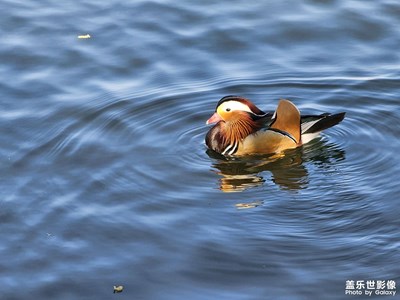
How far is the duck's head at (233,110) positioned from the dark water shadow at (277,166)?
0.47 meters

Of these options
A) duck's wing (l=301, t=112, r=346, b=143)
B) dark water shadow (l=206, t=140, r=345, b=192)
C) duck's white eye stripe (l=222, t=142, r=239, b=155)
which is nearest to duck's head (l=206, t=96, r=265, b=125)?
duck's white eye stripe (l=222, t=142, r=239, b=155)

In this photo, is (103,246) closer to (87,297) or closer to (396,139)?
(87,297)

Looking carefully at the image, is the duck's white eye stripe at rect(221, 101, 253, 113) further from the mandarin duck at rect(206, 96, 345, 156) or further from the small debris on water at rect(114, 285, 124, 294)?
the small debris on water at rect(114, 285, 124, 294)

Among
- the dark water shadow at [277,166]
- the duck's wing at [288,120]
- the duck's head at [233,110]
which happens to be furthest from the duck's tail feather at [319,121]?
the duck's head at [233,110]

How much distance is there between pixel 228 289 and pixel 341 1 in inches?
311

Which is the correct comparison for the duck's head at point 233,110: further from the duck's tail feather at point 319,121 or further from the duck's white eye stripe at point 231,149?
the duck's tail feather at point 319,121

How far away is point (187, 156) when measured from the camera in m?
11.5

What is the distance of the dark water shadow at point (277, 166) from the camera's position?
1084cm

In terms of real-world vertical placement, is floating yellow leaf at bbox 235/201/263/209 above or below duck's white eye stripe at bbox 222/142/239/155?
below

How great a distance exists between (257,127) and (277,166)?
2.13 ft

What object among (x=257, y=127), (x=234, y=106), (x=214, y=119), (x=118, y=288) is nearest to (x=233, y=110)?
(x=234, y=106)

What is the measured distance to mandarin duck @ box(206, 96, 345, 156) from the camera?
11.5m

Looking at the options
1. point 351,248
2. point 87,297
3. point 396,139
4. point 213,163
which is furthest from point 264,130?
point 87,297

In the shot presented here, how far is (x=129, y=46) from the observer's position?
46.5 feet
